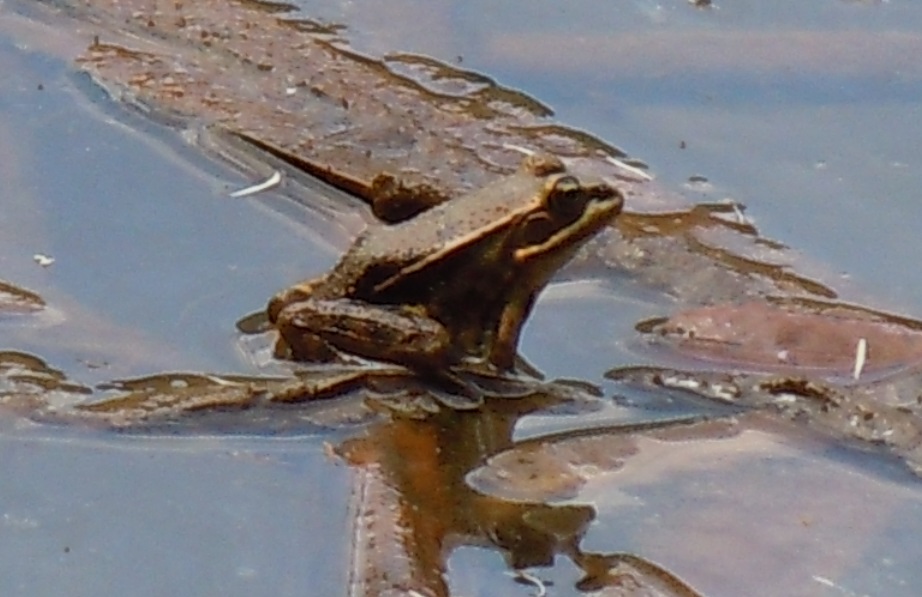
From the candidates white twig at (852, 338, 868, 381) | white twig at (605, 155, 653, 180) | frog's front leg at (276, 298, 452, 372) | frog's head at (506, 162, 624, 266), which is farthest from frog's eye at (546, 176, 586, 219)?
white twig at (605, 155, 653, 180)

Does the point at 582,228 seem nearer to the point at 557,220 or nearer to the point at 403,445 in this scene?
the point at 557,220

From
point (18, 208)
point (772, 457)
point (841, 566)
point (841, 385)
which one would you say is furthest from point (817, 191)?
point (18, 208)

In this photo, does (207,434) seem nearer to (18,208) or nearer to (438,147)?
(18,208)

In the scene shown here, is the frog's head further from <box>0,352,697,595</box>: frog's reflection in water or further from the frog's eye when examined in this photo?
<box>0,352,697,595</box>: frog's reflection in water

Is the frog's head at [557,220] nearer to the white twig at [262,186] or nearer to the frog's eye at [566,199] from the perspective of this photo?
the frog's eye at [566,199]

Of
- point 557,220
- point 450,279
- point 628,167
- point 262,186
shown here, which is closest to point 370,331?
point 450,279
